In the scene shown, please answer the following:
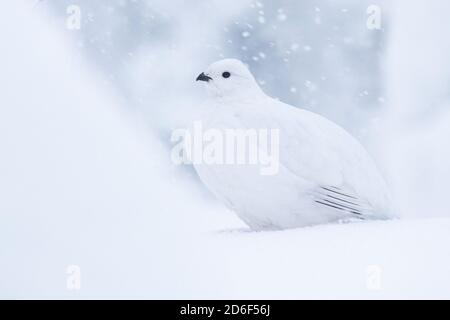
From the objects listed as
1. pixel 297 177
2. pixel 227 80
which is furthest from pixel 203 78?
pixel 297 177

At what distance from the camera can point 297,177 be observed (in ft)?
5.37

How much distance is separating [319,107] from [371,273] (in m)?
0.94

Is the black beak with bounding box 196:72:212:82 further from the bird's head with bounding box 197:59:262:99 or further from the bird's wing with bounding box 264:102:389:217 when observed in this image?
the bird's wing with bounding box 264:102:389:217

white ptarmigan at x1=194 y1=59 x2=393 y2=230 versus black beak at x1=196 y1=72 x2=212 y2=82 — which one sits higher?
black beak at x1=196 y1=72 x2=212 y2=82

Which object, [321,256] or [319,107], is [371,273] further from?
[319,107]

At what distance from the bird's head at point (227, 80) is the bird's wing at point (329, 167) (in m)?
0.12

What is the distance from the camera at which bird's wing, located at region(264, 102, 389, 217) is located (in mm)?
1639

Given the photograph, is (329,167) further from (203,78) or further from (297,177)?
(203,78)

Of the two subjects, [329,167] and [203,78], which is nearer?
[329,167]

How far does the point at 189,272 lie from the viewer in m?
1.56

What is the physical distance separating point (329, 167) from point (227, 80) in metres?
0.36

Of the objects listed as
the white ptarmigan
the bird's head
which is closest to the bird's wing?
the white ptarmigan
